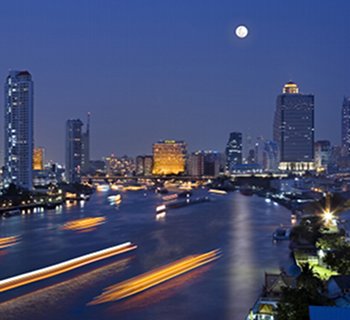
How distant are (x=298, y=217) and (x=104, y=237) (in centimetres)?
433

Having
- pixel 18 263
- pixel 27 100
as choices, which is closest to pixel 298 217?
pixel 18 263

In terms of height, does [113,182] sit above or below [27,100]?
below

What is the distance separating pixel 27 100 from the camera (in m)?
18.8

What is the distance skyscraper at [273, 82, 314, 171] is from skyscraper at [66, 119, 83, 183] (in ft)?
36.6

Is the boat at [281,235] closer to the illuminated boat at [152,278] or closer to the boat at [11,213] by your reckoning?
the illuminated boat at [152,278]

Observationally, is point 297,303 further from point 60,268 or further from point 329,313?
point 60,268

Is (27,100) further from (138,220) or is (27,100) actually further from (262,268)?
(262,268)

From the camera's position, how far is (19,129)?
61.2 feet

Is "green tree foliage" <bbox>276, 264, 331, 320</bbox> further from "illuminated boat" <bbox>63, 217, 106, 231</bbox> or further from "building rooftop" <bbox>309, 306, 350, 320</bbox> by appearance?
"illuminated boat" <bbox>63, 217, 106, 231</bbox>

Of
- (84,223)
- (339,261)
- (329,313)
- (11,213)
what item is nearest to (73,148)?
(11,213)

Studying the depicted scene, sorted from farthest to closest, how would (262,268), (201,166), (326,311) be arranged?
(201,166), (262,268), (326,311)

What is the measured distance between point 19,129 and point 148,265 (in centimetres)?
1420

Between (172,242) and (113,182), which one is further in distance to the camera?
(113,182)

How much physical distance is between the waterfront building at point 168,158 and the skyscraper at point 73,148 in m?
4.42
